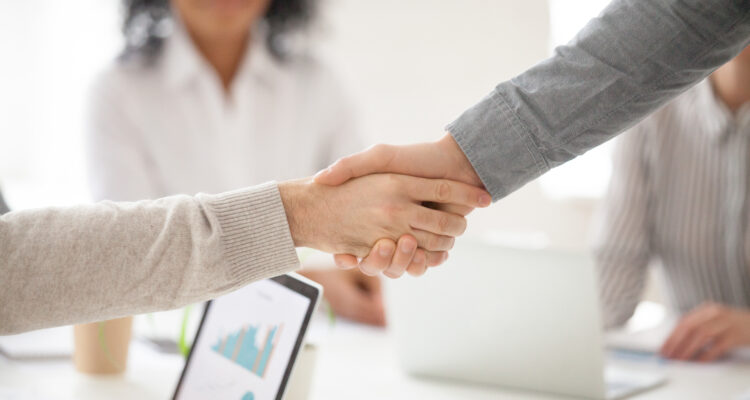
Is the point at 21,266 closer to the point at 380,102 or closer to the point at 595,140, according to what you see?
the point at 595,140

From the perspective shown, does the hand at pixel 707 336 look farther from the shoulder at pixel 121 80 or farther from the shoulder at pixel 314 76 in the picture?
the shoulder at pixel 121 80

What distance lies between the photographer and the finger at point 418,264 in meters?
1.27

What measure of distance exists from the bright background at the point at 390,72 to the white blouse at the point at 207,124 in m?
0.97

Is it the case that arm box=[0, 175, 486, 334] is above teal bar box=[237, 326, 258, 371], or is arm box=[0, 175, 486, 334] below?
above

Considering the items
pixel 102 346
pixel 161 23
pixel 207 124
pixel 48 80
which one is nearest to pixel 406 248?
pixel 102 346

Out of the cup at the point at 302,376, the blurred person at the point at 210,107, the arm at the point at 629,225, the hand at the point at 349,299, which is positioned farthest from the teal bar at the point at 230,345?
the arm at the point at 629,225

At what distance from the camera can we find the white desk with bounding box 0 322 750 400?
4.16 feet

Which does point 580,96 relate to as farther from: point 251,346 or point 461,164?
point 251,346

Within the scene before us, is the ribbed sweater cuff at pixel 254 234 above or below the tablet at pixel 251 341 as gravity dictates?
above

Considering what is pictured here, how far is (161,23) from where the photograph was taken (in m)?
2.38

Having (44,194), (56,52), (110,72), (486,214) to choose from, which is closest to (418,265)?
Result: (110,72)

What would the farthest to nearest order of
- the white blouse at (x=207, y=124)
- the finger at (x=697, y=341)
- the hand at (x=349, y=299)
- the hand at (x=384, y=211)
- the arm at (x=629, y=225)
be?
the white blouse at (x=207, y=124)
the arm at (x=629, y=225)
the hand at (x=349, y=299)
the finger at (x=697, y=341)
the hand at (x=384, y=211)

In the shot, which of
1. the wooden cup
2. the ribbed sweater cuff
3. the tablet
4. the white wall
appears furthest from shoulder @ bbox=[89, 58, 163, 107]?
the white wall

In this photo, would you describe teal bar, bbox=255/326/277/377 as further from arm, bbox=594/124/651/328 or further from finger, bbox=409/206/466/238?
arm, bbox=594/124/651/328
